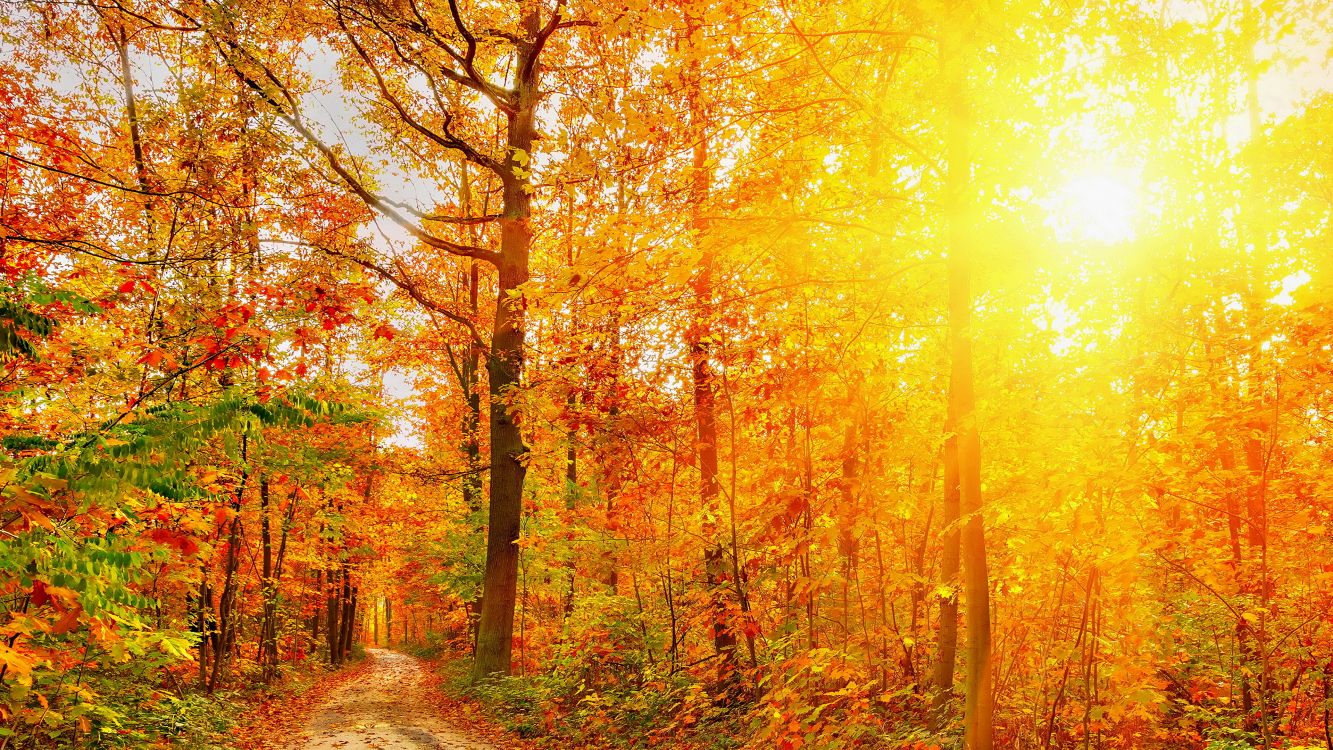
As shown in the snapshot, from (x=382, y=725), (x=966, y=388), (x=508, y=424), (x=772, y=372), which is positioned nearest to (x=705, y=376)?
(x=772, y=372)

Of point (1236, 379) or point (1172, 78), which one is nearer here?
point (1172, 78)

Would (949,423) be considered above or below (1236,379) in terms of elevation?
below

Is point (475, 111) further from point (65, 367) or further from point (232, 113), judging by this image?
point (65, 367)

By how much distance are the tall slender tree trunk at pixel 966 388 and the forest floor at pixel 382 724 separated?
6573mm

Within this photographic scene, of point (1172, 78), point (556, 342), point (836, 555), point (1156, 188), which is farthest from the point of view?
point (556, 342)

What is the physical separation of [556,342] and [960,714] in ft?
20.8

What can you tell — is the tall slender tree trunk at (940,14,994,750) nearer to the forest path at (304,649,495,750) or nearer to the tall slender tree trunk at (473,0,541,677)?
the forest path at (304,649,495,750)

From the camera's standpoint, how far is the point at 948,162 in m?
4.49

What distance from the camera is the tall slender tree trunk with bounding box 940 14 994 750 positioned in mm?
4227

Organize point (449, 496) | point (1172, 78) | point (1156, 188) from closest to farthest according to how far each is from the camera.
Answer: point (1172, 78) < point (1156, 188) < point (449, 496)

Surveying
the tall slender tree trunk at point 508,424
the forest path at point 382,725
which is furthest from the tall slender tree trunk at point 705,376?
the tall slender tree trunk at point 508,424

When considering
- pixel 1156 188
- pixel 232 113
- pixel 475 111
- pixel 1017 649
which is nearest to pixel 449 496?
pixel 475 111

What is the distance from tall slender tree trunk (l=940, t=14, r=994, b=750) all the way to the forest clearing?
3cm

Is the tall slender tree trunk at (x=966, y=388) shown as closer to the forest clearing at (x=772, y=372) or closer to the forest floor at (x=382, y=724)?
the forest clearing at (x=772, y=372)
